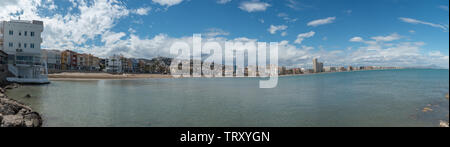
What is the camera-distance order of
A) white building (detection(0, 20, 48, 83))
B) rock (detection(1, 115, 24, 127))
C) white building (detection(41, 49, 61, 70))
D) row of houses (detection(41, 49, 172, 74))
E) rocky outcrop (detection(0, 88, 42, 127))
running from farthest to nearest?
row of houses (detection(41, 49, 172, 74)), white building (detection(41, 49, 61, 70)), white building (detection(0, 20, 48, 83)), rocky outcrop (detection(0, 88, 42, 127)), rock (detection(1, 115, 24, 127))

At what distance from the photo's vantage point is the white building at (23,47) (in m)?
27.0

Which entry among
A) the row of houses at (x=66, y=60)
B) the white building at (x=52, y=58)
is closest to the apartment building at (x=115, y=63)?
the row of houses at (x=66, y=60)

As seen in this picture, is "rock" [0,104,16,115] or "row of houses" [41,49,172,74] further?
"row of houses" [41,49,172,74]

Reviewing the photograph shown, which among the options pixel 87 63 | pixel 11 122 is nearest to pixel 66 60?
pixel 87 63

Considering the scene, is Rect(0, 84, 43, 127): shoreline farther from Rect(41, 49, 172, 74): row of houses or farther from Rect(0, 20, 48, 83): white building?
Rect(41, 49, 172, 74): row of houses

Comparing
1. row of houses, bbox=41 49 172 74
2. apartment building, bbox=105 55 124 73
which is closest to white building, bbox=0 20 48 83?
row of houses, bbox=41 49 172 74

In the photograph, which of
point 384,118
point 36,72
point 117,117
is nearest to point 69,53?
point 36,72

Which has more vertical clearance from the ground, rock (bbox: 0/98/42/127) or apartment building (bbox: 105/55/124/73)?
apartment building (bbox: 105/55/124/73)

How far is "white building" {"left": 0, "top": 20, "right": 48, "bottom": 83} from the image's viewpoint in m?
27.0

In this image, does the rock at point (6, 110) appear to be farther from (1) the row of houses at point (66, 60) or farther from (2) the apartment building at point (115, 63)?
(2) the apartment building at point (115, 63)

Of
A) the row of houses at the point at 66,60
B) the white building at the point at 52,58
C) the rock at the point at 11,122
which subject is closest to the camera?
the rock at the point at 11,122
